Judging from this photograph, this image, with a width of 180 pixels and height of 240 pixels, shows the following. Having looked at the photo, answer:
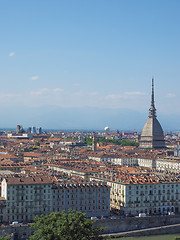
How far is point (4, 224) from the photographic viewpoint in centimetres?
5750

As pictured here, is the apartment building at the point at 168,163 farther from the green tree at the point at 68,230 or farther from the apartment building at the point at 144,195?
the green tree at the point at 68,230

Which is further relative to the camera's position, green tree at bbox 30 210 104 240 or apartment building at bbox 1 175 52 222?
apartment building at bbox 1 175 52 222

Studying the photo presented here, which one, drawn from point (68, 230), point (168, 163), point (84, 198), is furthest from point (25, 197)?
point (168, 163)

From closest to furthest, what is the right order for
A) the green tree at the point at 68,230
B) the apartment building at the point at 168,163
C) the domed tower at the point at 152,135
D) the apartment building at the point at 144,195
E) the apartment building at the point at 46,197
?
1. the green tree at the point at 68,230
2. the apartment building at the point at 46,197
3. the apartment building at the point at 144,195
4. the apartment building at the point at 168,163
5. the domed tower at the point at 152,135

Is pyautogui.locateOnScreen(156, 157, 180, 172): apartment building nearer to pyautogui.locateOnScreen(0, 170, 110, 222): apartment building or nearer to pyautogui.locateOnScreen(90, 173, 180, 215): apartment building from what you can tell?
pyautogui.locateOnScreen(90, 173, 180, 215): apartment building

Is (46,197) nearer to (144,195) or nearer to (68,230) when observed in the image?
(144,195)

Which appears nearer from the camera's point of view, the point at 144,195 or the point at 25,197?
the point at 25,197

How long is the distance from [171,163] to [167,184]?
5052 cm

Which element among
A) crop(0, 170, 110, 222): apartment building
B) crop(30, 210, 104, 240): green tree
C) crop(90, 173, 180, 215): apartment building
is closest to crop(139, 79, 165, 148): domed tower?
crop(90, 173, 180, 215): apartment building

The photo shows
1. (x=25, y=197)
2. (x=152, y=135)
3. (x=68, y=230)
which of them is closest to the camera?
(x=68, y=230)

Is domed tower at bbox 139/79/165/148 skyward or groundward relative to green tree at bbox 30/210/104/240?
skyward

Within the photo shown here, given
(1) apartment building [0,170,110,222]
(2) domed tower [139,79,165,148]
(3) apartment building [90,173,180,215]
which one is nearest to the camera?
(1) apartment building [0,170,110,222]

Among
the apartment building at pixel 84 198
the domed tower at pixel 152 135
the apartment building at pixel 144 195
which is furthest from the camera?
the domed tower at pixel 152 135

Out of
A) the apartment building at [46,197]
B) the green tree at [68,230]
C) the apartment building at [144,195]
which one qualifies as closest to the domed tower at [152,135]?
the apartment building at [144,195]
